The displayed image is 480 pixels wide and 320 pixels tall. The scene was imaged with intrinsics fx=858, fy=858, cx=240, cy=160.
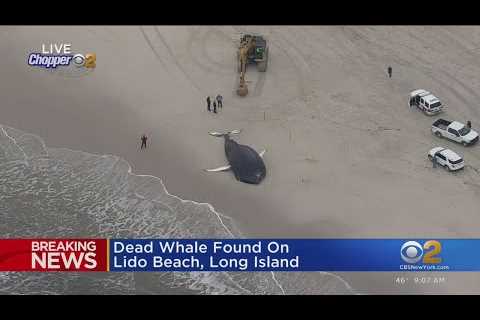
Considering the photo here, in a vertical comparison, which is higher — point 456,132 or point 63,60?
point 63,60

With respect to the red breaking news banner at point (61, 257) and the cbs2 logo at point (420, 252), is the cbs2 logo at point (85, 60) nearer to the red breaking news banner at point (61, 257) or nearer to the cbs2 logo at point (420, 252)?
the red breaking news banner at point (61, 257)

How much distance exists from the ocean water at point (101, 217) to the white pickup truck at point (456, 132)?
17810mm

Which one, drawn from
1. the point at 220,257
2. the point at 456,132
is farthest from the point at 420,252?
the point at 456,132

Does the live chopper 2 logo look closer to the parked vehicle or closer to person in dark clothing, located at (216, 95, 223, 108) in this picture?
person in dark clothing, located at (216, 95, 223, 108)

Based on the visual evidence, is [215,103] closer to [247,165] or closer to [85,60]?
[247,165]

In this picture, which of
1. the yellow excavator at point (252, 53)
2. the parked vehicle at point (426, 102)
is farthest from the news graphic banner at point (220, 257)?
the yellow excavator at point (252, 53)

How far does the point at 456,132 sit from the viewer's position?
68.3 m

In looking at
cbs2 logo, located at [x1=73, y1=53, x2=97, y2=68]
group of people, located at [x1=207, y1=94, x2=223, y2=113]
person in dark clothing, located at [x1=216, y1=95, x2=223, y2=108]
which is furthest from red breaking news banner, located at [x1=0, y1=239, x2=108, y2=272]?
cbs2 logo, located at [x1=73, y1=53, x2=97, y2=68]

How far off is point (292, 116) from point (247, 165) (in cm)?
882

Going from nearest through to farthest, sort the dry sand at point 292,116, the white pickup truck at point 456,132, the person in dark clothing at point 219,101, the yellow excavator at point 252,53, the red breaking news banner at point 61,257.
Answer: the red breaking news banner at point 61,257, the dry sand at point 292,116, the white pickup truck at point 456,132, the person in dark clothing at point 219,101, the yellow excavator at point 252,53

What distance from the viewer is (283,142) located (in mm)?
69250

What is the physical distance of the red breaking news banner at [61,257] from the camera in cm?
5831

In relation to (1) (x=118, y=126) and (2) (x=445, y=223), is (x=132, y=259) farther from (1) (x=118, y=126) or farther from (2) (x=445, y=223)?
(2) (x=445, y=223)

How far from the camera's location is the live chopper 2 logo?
77438 millimetres
